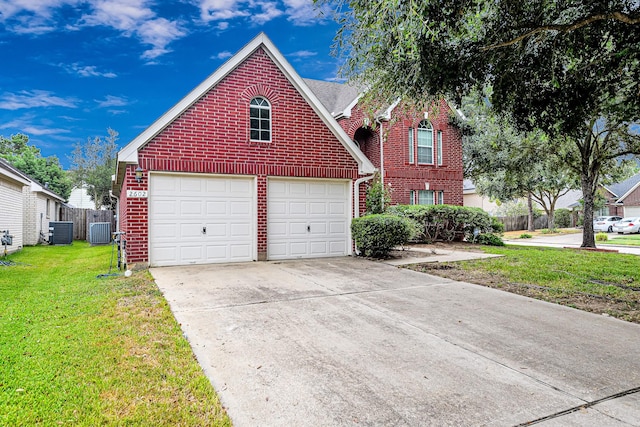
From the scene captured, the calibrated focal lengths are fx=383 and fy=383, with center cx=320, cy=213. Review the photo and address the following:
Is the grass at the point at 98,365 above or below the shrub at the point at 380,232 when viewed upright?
below

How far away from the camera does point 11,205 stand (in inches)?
552

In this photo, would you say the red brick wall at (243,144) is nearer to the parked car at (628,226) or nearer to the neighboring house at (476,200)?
the parked car at (628,226)

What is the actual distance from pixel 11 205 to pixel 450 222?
17152mm

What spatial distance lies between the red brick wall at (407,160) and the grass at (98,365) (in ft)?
42.1

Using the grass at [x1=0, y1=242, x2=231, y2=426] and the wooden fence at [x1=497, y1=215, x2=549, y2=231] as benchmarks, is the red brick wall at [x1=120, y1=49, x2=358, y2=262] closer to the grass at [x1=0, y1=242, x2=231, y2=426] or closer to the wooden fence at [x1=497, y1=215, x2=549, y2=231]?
the grass at [x1=0, y1=242, x2=231, y2=426]

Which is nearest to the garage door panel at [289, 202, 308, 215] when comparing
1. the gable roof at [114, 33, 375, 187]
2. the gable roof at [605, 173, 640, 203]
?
the gable roof at [114, 33, 375, 187]

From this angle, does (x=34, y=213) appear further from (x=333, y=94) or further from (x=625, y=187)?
(x=625, y=187)

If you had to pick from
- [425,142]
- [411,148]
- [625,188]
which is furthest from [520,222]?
[411,148]

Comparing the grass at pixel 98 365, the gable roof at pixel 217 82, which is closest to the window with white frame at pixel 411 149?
the gable roof at pixel 217 82

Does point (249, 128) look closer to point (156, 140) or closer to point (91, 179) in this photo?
point (156, 140)

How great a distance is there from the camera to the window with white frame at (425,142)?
17.9 m

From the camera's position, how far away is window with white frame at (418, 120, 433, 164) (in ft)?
58.6

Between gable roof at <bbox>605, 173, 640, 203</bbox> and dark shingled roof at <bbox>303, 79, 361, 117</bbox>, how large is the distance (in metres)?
36.7

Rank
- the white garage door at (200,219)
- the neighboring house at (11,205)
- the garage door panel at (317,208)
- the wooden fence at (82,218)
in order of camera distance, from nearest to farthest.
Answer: the white garage door at (200,219) < the garage door panel at (317,208) < the neighboring house at (11,205) < the wooden fence at (82,218)
